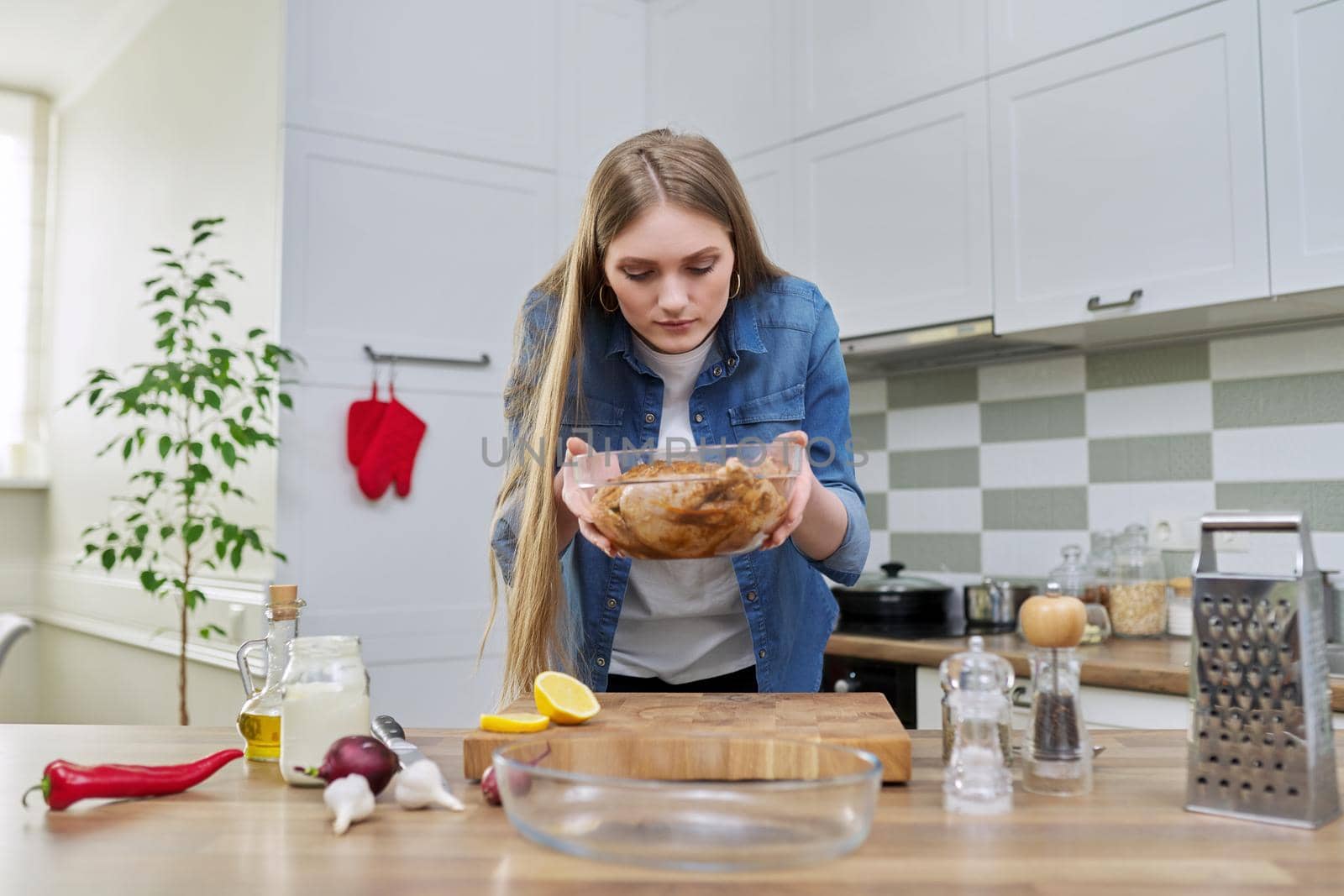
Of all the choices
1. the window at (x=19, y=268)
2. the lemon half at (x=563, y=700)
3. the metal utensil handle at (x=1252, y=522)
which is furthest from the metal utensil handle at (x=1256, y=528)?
the window at (x=19, y=268)

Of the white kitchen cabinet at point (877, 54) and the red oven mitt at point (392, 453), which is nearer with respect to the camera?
the white kitchen cabinet at point (877, 54)

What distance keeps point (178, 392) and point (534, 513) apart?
1866 millimetres

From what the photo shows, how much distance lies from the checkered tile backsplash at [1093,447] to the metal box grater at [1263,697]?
5.27ft

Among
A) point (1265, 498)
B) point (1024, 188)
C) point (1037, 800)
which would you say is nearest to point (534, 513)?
point (1037, 800)

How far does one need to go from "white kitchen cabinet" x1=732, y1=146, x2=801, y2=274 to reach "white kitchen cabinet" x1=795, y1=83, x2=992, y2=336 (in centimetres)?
4

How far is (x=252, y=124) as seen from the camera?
3.10 m

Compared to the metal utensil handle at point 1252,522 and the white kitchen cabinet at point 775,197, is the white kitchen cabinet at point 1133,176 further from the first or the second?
the metal utensil handle at point 1252,522

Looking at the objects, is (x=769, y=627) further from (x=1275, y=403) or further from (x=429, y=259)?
(x=429, y=259)

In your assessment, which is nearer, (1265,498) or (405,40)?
(1265,498)

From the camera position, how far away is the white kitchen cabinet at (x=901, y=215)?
8.43 ft

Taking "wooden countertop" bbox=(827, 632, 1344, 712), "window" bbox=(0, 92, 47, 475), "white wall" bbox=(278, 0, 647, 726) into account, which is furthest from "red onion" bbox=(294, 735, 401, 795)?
"window" bbox=(0, 92, 47, 475)

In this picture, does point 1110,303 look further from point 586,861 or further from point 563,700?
point 586,861

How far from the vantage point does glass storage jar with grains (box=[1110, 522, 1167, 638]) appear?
246 centimetres

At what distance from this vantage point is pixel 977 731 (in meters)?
0.96
